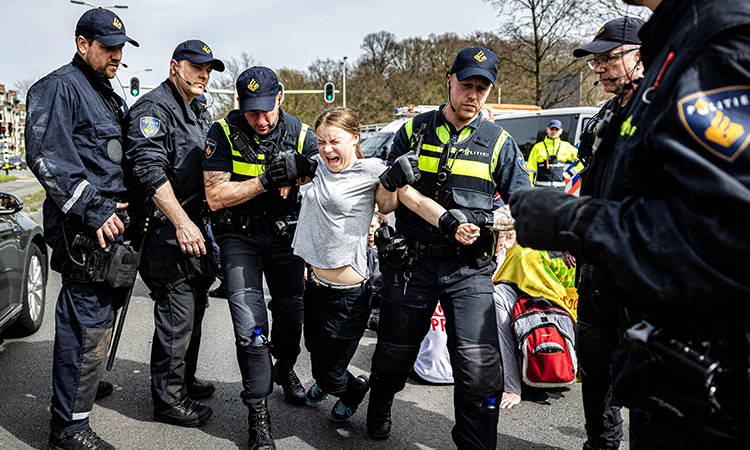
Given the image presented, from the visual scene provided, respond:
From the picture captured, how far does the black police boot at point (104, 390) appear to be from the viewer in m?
3.76

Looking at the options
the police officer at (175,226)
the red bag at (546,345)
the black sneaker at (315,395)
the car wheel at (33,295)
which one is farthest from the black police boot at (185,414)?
the red bag at (546,345)

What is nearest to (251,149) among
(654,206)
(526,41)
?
(654,206)

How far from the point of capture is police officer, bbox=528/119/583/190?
10.0 m

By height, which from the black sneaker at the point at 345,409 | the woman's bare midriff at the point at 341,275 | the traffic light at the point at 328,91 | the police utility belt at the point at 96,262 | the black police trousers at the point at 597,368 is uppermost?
the traffic light at the point at 328,91

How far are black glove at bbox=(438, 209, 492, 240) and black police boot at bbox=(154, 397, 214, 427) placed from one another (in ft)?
6.42

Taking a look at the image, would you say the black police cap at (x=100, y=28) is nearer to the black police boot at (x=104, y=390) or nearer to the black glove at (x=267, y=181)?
the black glove at (x=267, y=181)

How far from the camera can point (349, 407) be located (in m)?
→ 3.39

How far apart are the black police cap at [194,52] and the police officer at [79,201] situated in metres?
0.35

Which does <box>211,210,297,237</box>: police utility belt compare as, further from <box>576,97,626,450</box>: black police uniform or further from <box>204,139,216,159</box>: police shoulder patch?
<box>576,97,626,450</box>: black police uniform

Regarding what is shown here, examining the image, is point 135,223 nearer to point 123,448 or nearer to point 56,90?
point 56,90

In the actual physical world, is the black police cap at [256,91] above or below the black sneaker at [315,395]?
above

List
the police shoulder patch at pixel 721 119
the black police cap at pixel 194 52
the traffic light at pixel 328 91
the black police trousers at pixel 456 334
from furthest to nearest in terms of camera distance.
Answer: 1. the traffic light at pixel 328 91
2. the black police cap at pixel 194 52
3. the black police trousers at pixel 456 334
4. the police shoulder patch at pixel 721 119

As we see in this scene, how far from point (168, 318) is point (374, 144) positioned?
12769 millimetres

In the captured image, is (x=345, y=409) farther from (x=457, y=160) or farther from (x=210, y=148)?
(x=210, y=148)
